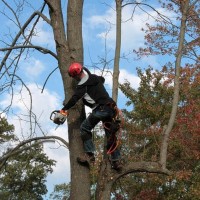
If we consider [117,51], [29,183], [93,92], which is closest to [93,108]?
[93,92]

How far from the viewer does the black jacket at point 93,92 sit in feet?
16.6

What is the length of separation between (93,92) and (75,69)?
39 centimetres

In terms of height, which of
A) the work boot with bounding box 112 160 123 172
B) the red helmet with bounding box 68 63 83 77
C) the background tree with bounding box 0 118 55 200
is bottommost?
the work boot with bounding box 112 160 123 172

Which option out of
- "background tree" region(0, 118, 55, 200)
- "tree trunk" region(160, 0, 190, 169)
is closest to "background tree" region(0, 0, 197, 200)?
"tree trunk" region(160, 0, 190, 169)

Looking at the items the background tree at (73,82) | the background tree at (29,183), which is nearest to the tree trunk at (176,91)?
the background tree at (73,82)

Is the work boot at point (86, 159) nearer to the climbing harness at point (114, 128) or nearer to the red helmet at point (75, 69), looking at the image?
the climbing harness at point (114, 128)

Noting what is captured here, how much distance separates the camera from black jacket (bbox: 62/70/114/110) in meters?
5.05

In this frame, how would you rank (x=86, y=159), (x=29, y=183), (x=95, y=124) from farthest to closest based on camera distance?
(x=29, y=183)
(x=95, y=124)
(x=86, y=159)

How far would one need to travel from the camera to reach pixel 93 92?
514cm

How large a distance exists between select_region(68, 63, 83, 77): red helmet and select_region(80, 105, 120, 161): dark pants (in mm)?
519

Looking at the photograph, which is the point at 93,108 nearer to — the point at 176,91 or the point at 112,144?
the point at 112,144

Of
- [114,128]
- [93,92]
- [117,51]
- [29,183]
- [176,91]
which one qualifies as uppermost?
[29,183]

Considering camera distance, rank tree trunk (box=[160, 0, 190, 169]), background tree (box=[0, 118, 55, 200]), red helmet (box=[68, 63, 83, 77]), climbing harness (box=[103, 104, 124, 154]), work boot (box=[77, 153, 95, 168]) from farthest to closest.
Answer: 1. background tree (box=[0, 118, 55, 200])
2. tree trunk (box=[160, 0, 190, 169])
3. climbing harness (box=[103, 104, 124, 154])
4. red helmet (box=[68, 63, 83, 77])
5. work boot (box=[77, 153, 95, 168])

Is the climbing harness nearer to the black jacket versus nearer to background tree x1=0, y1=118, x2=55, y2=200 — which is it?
the black jacket
